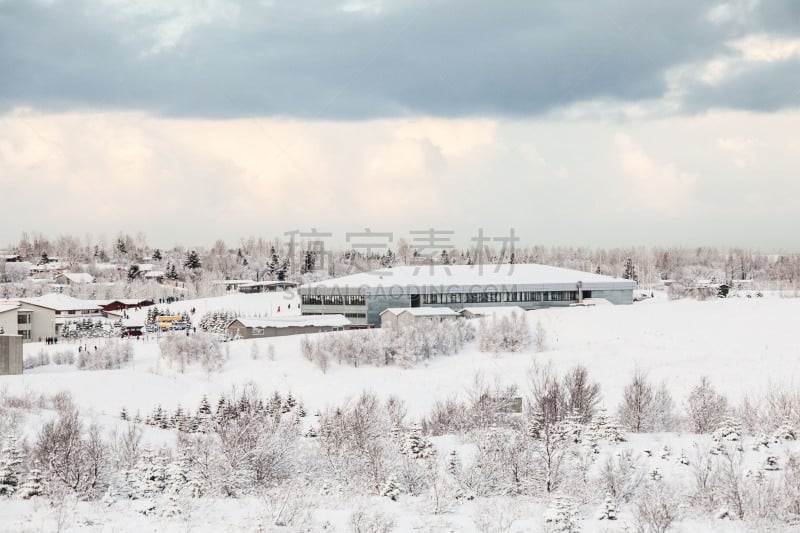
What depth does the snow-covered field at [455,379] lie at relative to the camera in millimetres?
19203

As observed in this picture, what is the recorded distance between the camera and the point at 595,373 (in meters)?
53.8

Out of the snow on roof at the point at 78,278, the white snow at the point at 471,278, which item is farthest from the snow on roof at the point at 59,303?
the snow on roof at the point at 78,278

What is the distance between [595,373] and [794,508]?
3450 cm

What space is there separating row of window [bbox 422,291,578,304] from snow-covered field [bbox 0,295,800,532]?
9858 mm

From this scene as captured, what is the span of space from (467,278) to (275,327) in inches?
957

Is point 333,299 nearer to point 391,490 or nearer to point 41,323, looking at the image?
point 41,323

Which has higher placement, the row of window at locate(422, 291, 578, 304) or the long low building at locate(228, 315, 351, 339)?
the row of window at locate(422, 291, 578, 304)

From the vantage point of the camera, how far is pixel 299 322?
75.6 m

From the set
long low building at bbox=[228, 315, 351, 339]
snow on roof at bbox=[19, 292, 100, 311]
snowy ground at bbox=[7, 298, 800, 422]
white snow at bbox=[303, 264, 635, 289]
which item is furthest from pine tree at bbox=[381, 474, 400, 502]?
snow on roof at bbox=[19, 292, 100, 311]

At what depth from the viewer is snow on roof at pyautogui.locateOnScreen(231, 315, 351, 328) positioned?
2923 inches

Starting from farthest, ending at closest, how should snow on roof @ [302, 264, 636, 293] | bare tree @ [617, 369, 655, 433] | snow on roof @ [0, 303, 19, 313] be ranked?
snow on roof @ [302, 264, 636, 293] < snow on roof @ [0, 303, 19, 313] < bare tree @ [617, 369, 655, 433]

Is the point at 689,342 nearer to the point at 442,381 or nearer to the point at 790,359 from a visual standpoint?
the point at 790,359

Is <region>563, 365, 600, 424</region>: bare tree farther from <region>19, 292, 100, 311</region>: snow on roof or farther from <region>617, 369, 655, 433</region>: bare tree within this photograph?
<region>19, 292, 100, 311</region>: snow on roof

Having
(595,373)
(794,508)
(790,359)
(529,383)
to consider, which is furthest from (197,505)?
(790,359)
